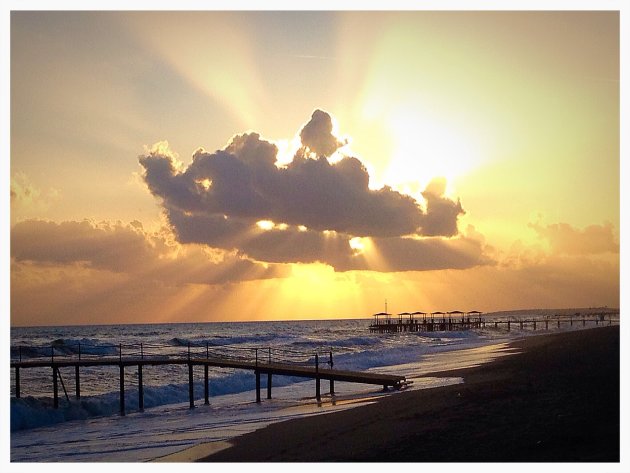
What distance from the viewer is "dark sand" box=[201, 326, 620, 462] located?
34.3ft

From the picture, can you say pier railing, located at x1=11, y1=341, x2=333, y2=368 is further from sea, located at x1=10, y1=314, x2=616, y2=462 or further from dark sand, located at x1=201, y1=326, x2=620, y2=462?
dark sand, located at x1=201, y1=326, x2=620, y2=462

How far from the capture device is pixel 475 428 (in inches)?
Answer: 468

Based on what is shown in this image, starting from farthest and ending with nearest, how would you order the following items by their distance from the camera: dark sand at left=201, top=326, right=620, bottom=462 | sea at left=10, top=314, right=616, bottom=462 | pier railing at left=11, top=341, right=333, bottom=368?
1. pier railing at left=11, top=341, right=333, bottom=368
2. sea at left=10, top=314, right=616, bottom=462
3. dark sand at left=201, top=326, right=620, bottom=462

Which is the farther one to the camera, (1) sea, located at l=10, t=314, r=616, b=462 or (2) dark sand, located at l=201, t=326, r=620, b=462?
(1) sea, located at l=10, t=314, r=616, b=462

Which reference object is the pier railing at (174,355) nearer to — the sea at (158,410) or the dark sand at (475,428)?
the sea at (158,410)

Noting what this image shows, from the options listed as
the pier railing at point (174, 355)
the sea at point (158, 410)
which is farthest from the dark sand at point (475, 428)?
the pier railing at point (174, 355)

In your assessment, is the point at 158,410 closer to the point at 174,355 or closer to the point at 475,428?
the point at 174,355

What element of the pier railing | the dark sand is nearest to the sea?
the pier railing

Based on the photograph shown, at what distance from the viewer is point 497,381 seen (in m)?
18.1

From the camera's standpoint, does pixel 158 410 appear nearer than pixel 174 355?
Yes

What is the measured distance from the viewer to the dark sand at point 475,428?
1045 cm

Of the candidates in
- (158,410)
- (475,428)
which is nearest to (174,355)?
(158,410)

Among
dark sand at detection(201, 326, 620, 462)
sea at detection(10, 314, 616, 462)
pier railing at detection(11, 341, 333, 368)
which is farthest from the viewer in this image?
pier railing at detection(11, 341, 333, 368)
